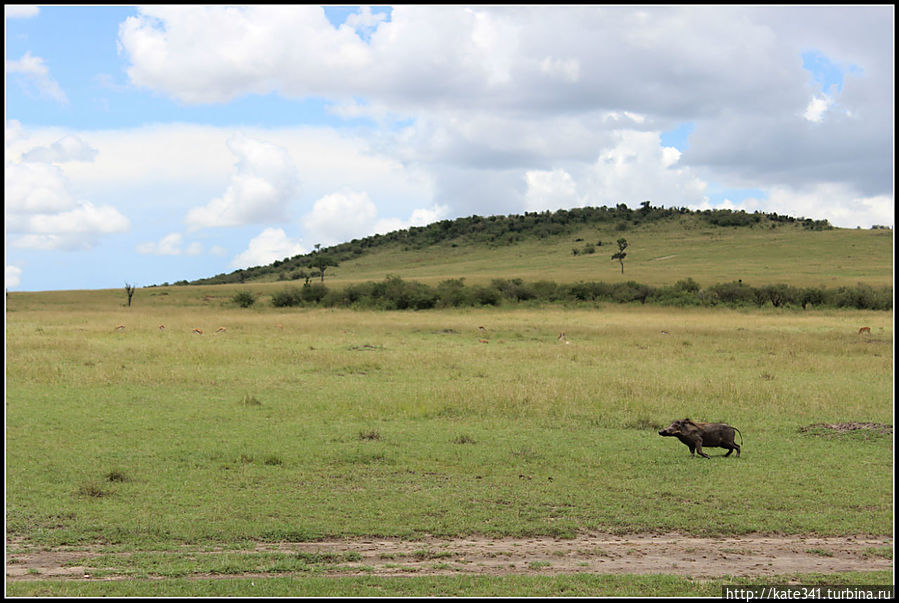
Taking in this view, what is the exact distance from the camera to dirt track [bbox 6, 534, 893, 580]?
25.7 ft

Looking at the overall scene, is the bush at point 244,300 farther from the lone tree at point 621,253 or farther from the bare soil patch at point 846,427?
the bare soil patch at point 846,427

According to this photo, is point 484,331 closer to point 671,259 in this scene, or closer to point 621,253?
point 621,253

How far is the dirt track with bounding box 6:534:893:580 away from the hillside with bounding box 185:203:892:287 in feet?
216

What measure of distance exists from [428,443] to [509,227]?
5171 inches

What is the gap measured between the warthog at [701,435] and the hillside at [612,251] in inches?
2415

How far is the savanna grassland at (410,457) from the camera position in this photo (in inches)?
322

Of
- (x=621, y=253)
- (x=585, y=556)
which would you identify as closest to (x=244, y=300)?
(x=621, y=253)

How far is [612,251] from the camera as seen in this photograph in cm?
11644

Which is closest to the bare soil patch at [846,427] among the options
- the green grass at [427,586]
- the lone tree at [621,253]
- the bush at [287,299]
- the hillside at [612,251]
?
the green grass at [427,586]

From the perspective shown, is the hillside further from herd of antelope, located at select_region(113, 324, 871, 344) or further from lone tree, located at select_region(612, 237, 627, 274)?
herd of antelope, located at select_region(113, 324, 871, 344)

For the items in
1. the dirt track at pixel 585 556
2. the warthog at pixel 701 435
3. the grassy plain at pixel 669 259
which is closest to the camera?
the dirt track at pixel 585 556

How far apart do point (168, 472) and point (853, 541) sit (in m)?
9.52

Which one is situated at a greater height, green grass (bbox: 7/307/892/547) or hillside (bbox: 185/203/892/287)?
hillside (bbox: 185/203/892/287)

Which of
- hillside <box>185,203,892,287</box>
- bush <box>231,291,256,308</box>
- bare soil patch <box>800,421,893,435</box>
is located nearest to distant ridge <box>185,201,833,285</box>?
hillside <box>185,203,892,287</box>
